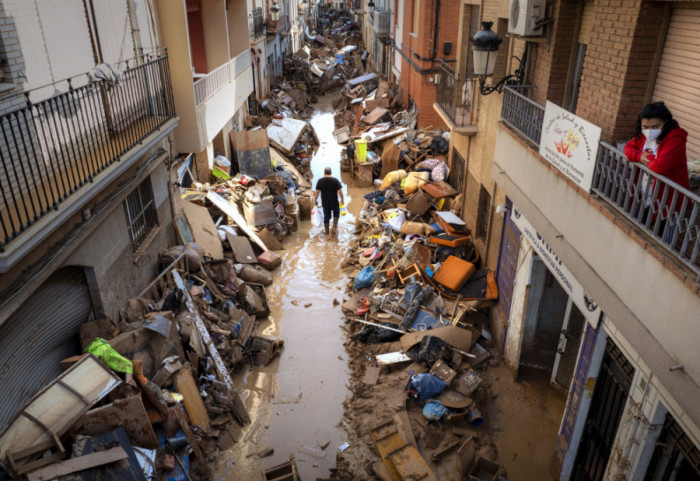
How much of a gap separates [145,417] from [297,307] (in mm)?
4997

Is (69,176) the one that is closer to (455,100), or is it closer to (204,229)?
(204,229)

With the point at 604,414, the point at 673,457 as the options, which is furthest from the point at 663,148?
the point at 604,414

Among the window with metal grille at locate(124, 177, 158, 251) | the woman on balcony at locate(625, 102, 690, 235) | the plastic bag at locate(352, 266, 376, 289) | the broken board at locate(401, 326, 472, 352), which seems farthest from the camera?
the plastic bag at locate(352, 266, 376, 289)

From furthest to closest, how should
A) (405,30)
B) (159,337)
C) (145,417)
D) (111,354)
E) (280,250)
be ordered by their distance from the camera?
1. (405,30)
2. (280,250)
3. (159,337)
4. (111,354)
5. (145,417)

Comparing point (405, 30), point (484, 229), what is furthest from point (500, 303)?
point (405, 30)

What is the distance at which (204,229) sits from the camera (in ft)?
37.2

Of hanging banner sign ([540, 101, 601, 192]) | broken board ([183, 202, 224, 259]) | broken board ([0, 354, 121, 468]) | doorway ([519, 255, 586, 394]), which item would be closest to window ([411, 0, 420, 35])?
broken board ([183, 202, 224, 259])

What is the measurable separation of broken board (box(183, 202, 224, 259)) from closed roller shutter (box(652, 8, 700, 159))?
8.77m

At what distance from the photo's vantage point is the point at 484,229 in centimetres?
1038

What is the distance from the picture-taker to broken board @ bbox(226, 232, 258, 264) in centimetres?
1155

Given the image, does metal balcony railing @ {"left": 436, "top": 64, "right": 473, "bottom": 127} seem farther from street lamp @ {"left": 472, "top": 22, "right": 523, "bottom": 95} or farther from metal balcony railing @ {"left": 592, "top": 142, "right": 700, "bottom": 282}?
metal balcony railing @ {"left": 592, "top": 142, "right": 700, "bottom": 282}

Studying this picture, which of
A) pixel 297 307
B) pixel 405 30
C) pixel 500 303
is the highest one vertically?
pixel 405 30

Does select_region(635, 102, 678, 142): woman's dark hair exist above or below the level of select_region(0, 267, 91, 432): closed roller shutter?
above

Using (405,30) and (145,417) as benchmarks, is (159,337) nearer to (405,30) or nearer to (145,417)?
(145,417)
